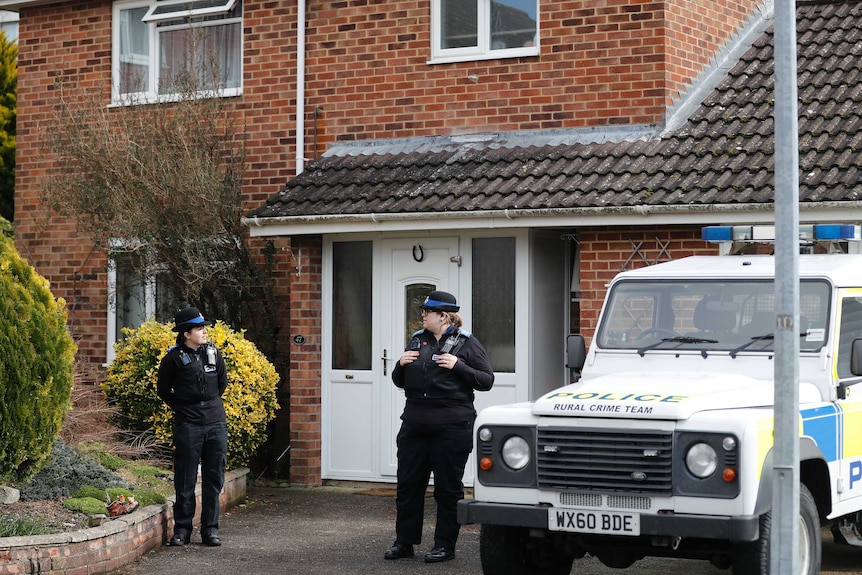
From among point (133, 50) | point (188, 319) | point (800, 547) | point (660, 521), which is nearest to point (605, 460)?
point (660, 521)

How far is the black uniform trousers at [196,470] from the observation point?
9.87 metres

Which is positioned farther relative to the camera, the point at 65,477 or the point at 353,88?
the point at 353,88

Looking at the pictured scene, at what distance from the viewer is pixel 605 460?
7203 mm

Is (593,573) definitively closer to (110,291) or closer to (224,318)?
(224,318)

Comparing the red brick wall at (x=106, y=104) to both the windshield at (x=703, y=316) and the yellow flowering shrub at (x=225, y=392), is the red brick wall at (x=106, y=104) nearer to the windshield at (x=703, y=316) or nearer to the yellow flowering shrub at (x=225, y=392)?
the yellow flowering shrub at (x=225, y=392)

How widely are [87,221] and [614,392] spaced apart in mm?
7645

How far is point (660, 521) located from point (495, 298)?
542 cm

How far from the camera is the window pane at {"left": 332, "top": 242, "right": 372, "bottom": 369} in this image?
12.9 meters

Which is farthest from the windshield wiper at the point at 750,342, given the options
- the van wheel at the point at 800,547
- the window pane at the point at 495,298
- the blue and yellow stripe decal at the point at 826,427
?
the window pane at the point at 495,298

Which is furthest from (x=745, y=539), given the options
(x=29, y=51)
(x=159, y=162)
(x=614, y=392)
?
(x=29, y=51)

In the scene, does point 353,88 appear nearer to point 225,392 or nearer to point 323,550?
point 225,392

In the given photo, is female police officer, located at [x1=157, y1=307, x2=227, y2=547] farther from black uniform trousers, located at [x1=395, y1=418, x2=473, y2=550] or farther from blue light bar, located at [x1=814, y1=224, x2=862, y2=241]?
blue light bar, located at [x1=814, y1=224, x2=862, y2=241]

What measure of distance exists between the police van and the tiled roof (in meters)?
2.26

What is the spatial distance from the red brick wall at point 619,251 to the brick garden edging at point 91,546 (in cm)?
399
